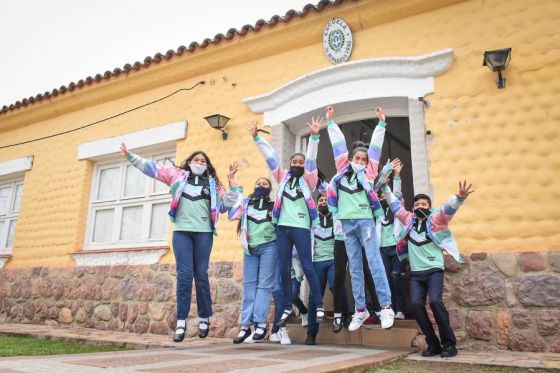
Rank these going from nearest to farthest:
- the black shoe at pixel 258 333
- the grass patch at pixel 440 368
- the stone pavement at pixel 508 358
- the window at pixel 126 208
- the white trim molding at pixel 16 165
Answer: the grass patch at pixel 440 368 → the stone pavement at pixel 508 358 → the black shoe at pixel 258 333 → the window at pixel 126 208 → the white trim molding at pixel 16 165

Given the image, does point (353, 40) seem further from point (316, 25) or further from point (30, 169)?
point (30, 169)

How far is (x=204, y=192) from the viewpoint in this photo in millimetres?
4531

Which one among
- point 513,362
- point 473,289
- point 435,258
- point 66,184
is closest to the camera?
point 513,362

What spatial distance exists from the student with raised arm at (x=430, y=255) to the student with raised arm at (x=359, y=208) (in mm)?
318

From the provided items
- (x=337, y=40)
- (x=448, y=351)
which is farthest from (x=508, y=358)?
(x=337, y=40)

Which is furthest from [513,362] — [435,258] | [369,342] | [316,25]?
[316,25]

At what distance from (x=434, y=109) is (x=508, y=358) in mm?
2941

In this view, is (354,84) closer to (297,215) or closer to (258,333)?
(297,215)

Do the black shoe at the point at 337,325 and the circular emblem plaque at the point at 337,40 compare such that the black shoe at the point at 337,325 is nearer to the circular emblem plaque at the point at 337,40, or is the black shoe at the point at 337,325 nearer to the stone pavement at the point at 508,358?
the stone pavement at the point at 508,358

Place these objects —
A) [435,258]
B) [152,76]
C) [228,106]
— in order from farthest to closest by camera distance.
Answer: [152,76] → [228,106] → [435,258]

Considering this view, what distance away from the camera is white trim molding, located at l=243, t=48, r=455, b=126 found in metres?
5.66

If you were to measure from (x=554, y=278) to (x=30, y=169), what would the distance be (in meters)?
9.59

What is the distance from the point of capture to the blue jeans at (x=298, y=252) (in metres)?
4.34

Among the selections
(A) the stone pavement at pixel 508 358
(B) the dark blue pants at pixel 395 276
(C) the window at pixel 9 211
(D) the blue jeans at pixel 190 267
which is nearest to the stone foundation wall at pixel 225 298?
(A) the stone pavement at pixel 508 358
